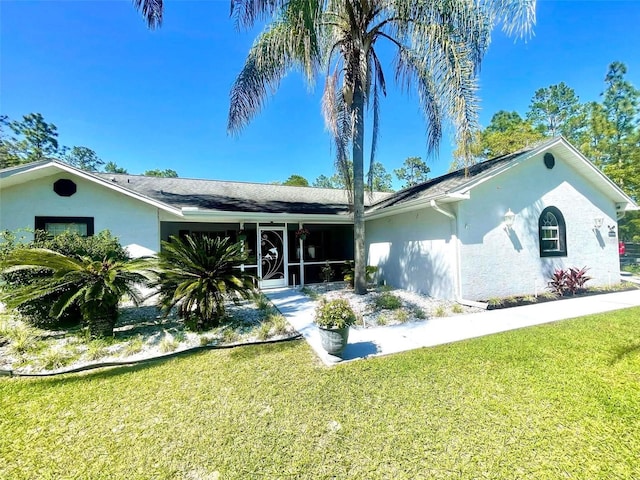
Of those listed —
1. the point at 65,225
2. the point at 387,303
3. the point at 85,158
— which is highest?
the point at 85,158

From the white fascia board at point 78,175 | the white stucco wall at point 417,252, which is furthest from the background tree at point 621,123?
the white fascia board at point 78,175

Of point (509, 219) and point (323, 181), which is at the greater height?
point (323, 181)

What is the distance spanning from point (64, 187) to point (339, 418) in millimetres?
10412

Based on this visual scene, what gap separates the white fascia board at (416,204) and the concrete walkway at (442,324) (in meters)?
3.22

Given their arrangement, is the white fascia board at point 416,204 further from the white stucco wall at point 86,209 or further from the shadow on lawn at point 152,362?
the white stucco wall at point 86,209

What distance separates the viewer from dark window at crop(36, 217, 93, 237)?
8.10m

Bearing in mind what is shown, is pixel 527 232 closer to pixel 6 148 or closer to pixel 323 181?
pixel 6 148

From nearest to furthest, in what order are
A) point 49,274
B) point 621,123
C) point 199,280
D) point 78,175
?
point 49,274, point 199,280, point 78,175, point 621,123

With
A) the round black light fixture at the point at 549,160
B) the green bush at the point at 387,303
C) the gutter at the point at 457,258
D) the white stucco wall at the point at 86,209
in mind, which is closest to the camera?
the green bush at the point at 387,303

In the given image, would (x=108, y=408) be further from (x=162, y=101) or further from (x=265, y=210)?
(x=162, y=101)

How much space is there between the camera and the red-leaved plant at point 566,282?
8773mm

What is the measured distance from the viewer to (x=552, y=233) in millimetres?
9531

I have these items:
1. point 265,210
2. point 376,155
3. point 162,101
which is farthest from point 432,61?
point 162,101

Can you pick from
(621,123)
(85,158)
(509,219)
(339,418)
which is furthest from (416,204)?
(85,158)
